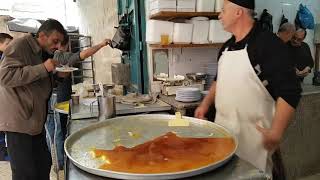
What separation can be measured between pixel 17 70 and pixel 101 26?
3.44 metres

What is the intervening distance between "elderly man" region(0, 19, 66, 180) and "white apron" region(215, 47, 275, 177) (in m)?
1.42

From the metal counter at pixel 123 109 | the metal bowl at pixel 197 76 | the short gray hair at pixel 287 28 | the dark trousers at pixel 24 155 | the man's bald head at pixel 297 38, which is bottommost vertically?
the dark trousers at pixel 24 155

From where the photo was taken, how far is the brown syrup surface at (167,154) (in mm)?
990

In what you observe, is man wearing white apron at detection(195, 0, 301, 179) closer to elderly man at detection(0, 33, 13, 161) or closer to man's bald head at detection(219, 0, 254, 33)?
man's bald head at detection(219, 0, 254, 33)

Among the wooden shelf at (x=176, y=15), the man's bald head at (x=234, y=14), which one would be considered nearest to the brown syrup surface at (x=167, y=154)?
the man's bald head at (x=234, y=14)

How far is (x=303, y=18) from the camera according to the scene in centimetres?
369

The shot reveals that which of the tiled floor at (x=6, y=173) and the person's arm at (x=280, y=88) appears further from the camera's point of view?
the tiled floor at (x=6, y=173)

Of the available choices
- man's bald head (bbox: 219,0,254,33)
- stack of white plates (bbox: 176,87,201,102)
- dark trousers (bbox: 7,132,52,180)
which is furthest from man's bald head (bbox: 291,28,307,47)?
dark trousers (bbox: 7,132,52,180)

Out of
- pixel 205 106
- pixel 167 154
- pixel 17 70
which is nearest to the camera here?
pixel 167 154

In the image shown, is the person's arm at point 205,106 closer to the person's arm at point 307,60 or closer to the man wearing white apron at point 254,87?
the man wearing white apron at point 254,87

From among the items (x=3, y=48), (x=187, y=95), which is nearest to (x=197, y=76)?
(x=187, y=95)

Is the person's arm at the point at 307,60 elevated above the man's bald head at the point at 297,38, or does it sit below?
below

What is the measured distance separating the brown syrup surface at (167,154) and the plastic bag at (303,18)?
9.96 feet

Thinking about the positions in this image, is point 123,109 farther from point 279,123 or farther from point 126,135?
point 279,123
